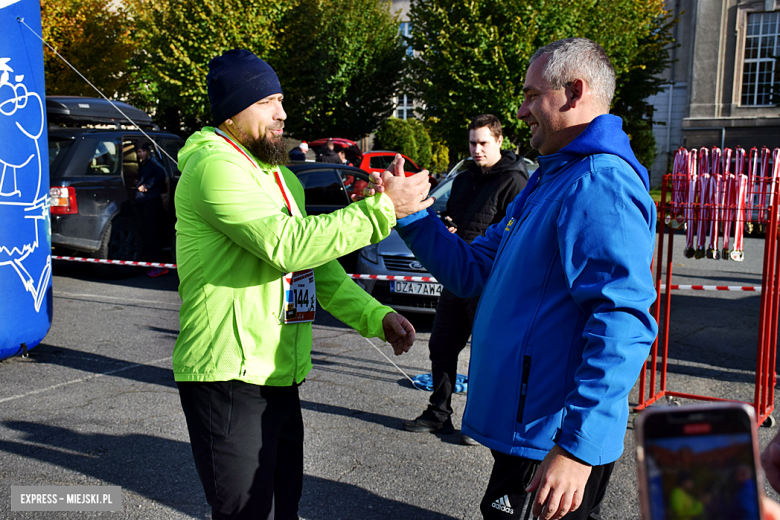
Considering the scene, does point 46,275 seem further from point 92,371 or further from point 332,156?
point 332,156

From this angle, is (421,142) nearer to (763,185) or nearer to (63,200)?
(63,200)

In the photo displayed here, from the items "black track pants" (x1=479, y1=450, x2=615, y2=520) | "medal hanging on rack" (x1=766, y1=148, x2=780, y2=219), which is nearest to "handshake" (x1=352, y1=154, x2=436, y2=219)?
"black track pants" (x1=479, y1=450, x2=615, y2=520)

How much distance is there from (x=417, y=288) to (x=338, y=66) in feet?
59.7

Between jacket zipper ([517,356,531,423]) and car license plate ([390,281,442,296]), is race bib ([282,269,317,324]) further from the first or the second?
car license plate ([390,281,442,296])

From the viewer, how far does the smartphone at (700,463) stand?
26.5 inches

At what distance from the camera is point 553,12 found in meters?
17.7

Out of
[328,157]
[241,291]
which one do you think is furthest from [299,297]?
[328,157]

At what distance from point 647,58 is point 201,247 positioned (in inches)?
856

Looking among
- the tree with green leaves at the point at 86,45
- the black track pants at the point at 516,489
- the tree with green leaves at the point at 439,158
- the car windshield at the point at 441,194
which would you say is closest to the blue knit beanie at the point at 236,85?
the black track pants at the point at 516,489

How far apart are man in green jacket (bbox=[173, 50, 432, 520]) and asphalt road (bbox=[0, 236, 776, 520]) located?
1.26 metres

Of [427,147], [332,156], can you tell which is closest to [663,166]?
[427,147]

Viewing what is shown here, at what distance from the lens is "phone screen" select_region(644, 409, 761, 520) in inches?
26.5

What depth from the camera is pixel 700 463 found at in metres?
0.68

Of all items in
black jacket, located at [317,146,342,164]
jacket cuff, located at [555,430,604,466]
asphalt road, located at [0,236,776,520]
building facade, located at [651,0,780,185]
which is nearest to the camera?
jacket cuff, located at [555,430,604,466]
